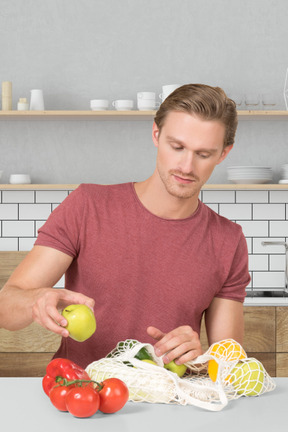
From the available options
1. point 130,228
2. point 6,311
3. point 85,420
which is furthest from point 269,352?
point 85,420

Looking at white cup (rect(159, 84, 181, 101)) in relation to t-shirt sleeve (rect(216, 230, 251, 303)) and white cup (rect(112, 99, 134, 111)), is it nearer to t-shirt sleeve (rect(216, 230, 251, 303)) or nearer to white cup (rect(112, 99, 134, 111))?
white cup (rect(112, 99, 134, 111))

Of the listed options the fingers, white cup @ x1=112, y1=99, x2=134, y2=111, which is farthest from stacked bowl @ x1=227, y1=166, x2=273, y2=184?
the fingers

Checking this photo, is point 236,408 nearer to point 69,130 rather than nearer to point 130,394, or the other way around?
point 130,394

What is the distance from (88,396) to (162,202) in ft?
2.55

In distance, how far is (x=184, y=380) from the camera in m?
1.32

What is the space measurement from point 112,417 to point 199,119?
2.72 ft

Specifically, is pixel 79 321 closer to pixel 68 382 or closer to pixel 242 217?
pixel 68 382

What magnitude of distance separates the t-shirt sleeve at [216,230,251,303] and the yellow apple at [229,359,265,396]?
510 mm

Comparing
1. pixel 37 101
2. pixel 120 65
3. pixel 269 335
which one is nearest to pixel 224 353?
pixel 269 335

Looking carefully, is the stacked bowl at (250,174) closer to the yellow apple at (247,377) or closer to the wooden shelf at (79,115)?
the wooden shelf at (79,115)

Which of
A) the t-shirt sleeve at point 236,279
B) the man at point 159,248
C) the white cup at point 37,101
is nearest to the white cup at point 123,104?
the white cup at point 37,101

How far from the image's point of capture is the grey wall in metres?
3.88

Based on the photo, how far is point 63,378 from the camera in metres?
1.30

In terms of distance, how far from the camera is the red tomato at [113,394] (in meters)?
1.22
